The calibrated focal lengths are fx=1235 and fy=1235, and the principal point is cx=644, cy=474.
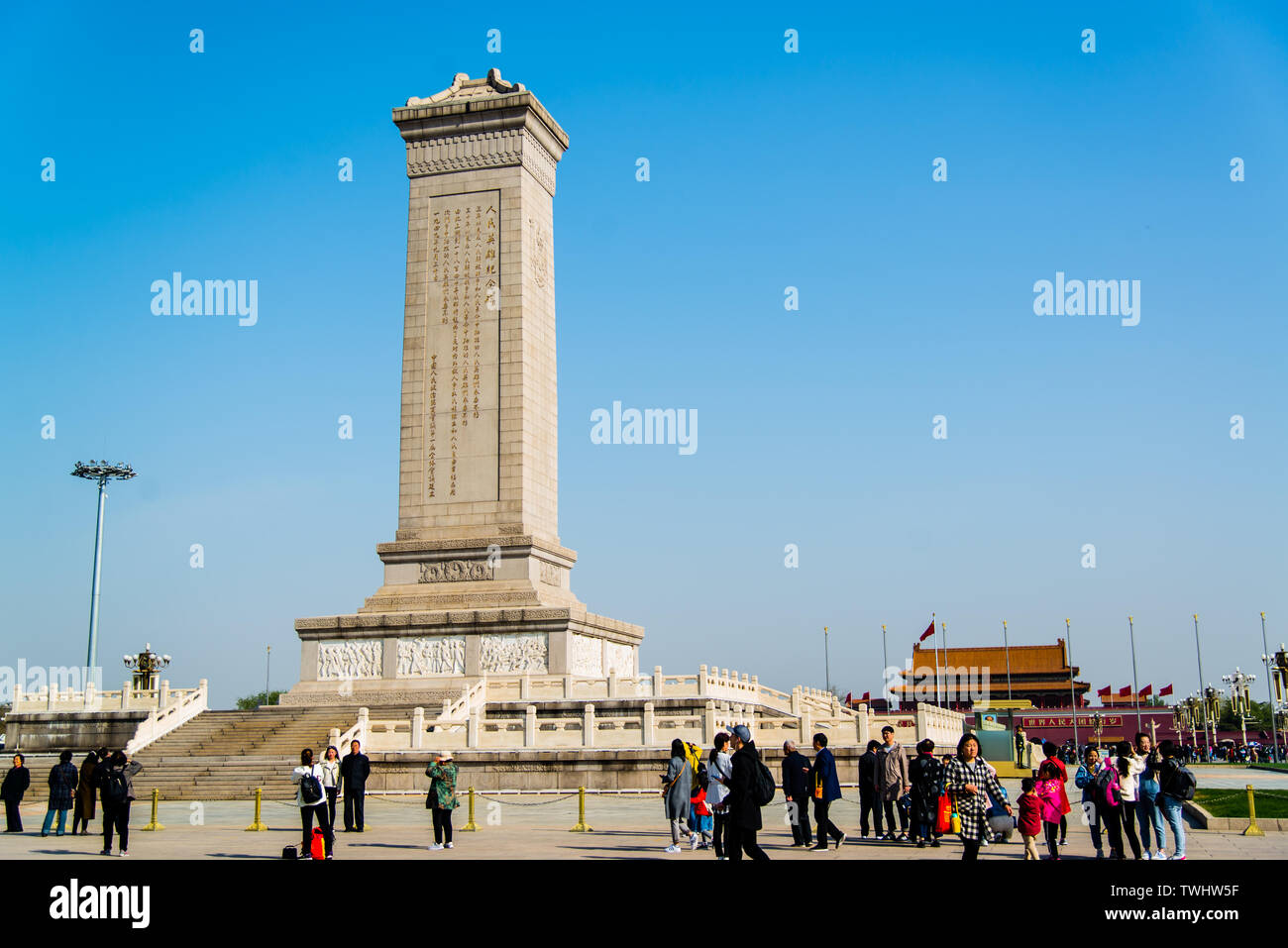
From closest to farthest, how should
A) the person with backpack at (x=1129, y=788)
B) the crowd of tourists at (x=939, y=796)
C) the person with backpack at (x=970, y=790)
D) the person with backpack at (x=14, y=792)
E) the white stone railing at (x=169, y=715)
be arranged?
1. the person with backpack at (x=970, y=790)
2. the crowd of tourists at (x=939, y=796)
3. the person with backpack at (x=1129, y=788)
4. the person with backpack at (x=14, y=792)
5. the white stone railing at (x=169, y=715)

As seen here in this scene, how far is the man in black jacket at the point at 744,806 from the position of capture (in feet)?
38.4

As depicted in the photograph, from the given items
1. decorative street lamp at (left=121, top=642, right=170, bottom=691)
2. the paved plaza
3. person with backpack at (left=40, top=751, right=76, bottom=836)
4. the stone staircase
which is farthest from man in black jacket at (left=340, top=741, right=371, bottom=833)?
decorative street lamp at (left=121, top=642, right=170, bottom=691)

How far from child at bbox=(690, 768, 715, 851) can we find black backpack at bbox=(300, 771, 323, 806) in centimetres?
419

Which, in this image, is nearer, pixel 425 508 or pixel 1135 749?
pixel 1135 749

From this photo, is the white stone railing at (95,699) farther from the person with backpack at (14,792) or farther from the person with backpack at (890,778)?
the person with backpack at (890,778)

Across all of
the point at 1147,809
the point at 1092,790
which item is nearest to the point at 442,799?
the point at 1092,790

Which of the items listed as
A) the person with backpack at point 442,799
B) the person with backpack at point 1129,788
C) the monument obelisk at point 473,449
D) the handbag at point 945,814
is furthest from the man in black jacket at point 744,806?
the monument obelisk at point 473,449

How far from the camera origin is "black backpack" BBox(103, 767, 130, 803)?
14.4 metres

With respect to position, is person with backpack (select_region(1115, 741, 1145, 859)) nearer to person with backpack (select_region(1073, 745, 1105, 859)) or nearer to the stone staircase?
person with backpack (select_region(1073, 745, 1105, 859))

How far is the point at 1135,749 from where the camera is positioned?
1341cm

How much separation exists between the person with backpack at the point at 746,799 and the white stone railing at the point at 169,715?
64.0 feet
